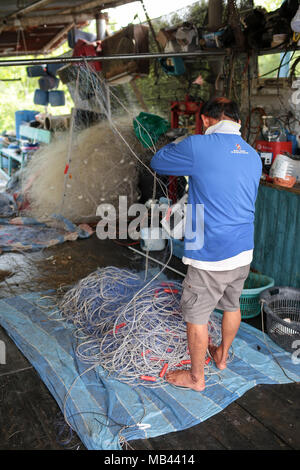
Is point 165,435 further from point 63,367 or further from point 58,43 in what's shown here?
point 58,43

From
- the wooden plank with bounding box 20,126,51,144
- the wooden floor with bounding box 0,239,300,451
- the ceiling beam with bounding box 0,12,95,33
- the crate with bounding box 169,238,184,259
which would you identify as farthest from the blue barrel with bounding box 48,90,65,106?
the wooden floor with bounding box 0,239,300,451

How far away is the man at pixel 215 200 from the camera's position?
2.38 metres

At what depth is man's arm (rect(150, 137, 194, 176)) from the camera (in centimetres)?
239

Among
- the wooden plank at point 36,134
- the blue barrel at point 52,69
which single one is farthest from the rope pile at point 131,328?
the blue barrel at point 52,69

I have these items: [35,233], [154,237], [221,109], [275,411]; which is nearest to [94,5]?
[35,233]

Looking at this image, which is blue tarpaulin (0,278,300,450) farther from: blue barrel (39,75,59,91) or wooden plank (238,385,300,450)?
blue barrel (39,75,59,91)

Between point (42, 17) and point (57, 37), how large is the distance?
167cm

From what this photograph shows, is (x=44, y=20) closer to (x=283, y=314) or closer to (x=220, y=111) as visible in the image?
(x=220, y=111)

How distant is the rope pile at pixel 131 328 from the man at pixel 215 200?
1.24 feet

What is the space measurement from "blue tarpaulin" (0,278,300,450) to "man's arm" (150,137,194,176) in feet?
4.52

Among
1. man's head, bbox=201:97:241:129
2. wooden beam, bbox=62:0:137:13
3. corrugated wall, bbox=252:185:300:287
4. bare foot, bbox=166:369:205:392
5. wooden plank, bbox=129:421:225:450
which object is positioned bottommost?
wooden plank, bbox=129:421:225:450

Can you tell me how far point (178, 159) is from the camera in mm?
2434

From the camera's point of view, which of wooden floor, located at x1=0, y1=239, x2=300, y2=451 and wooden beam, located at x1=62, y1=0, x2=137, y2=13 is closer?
wooden floor, located at x1=0, y1=239, x2=300, y2=451

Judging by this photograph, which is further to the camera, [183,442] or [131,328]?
[131,328]
